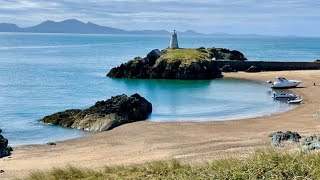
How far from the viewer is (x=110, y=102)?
35.8 metres

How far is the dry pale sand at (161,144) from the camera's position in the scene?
2175cm

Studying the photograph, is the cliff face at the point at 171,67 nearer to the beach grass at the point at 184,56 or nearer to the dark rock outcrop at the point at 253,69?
the beach grass at the point at 184,56

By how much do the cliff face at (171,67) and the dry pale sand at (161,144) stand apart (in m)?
29.7

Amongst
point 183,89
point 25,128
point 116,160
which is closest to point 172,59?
point 183,89

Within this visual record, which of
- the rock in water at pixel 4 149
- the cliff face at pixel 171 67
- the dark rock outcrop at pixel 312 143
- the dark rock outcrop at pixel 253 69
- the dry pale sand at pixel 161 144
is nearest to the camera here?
the dark rock outcrop at pixel 312 143

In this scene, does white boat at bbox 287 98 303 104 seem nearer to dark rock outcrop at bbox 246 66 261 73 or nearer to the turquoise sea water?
the turquoise sea water

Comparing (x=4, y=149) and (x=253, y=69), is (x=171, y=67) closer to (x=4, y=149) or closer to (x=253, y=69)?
(x=253, y=69)

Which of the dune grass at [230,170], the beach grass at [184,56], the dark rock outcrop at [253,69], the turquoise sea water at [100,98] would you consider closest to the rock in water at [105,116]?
the turquoise sea water at [100,98]

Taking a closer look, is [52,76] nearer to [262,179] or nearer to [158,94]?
[158,94]

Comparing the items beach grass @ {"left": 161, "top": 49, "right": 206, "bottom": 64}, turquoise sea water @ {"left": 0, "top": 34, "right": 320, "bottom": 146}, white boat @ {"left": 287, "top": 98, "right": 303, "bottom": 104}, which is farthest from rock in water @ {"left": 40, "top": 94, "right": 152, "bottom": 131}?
beach grass @ {"left": 161, "top": 49, "right": 206, "bottom": 64}

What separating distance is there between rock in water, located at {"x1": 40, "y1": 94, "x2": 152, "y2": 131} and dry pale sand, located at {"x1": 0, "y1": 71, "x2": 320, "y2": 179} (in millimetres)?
1015

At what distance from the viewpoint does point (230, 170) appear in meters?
10.6

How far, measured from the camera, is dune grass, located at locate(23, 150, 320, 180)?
1019 centimetres

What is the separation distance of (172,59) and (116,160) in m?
46.6
